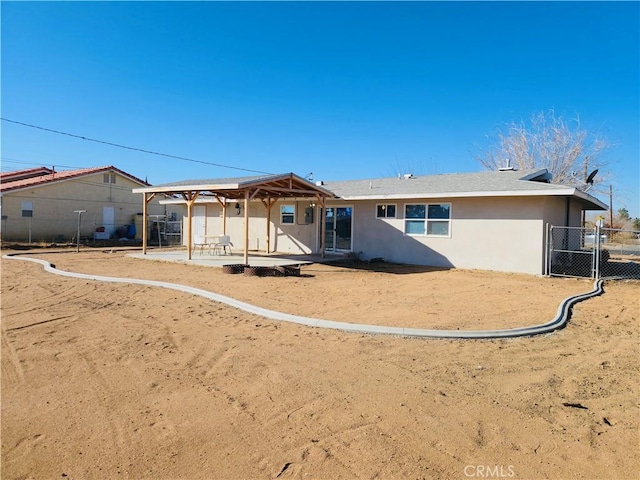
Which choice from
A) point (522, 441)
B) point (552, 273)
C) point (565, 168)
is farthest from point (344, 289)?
point (565, 168)

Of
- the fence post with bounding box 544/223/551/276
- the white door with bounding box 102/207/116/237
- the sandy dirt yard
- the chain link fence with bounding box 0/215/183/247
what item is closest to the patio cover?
the sandy dirt yard

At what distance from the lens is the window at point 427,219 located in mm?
13773

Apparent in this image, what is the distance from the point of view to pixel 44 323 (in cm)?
597

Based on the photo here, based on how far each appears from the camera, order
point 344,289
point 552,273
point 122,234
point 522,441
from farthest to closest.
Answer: point 122,234 < point 552,273 < point 344,289 < point 522,441

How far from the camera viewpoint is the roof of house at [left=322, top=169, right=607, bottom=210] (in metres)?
11.7

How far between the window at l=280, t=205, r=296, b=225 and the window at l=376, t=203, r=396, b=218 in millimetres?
4049

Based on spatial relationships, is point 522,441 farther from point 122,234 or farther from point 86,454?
point 122,234

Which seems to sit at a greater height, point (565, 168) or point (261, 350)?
point (565, 168)

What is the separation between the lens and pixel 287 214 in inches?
704

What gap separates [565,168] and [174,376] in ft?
108

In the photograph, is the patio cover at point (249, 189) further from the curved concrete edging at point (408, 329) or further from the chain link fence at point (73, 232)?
the chain link fence at point (73, 232)

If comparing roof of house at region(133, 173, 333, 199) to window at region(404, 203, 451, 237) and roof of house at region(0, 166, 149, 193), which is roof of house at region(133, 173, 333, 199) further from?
roof of house at region(0, 166, 149, 193)

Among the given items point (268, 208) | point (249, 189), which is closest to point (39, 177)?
point (268, 208)

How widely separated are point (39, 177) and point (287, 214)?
21624 millimetres
